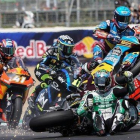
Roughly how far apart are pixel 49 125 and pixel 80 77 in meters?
1.92

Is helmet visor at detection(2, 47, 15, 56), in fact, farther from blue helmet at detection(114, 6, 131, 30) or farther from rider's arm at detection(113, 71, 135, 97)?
rider's arm at detection(113, 71, 135, 97)

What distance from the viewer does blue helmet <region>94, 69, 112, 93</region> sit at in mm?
7582

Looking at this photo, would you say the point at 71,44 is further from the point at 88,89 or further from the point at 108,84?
the point at 108,84

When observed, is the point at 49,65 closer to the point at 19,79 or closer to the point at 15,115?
the point at 19,79

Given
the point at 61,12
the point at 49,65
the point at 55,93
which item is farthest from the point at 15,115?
the point at 61,12

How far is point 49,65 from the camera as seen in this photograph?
400 inches

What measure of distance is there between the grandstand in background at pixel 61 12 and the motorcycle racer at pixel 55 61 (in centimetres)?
720

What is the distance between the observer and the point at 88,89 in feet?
27.1

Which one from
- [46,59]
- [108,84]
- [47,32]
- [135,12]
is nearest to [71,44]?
[46,59]

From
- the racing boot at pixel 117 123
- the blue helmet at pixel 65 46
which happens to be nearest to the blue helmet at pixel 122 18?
the blue helmet at pixel 65 46

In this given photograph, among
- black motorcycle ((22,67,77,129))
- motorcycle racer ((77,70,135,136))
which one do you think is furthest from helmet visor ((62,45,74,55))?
motorcycle racer ((77,70,135,136))

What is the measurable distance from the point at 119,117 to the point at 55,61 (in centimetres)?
298

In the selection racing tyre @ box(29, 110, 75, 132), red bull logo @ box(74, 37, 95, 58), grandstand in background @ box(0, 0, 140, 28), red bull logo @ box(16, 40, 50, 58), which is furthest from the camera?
grandstand in background @ box(0, 0, 140, 28)

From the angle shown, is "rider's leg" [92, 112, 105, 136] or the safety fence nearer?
"rider's leg" [92, 112, 105, 136]
